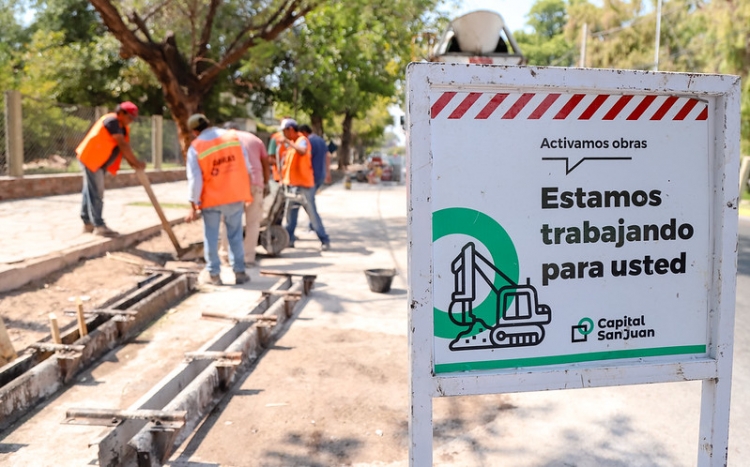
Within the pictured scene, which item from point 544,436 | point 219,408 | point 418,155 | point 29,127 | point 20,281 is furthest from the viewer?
point 29,127

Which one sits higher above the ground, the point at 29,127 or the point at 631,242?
the point at 29,127

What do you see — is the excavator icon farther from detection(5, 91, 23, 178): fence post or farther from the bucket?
detection(5, 91, 23, 178): fence post

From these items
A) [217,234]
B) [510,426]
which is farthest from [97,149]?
[510,426]

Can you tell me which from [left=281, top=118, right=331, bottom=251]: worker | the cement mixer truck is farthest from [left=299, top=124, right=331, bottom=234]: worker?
the cement mixer truck

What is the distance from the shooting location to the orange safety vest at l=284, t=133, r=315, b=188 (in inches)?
385

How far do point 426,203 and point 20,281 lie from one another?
219 inches

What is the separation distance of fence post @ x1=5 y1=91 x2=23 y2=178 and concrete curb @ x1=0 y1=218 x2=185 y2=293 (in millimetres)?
4902

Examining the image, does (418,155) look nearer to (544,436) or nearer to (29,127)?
(544,436)

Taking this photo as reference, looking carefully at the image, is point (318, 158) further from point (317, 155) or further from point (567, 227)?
point (567, 227)

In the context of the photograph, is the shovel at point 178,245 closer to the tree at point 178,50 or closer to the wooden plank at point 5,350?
the tree at point 178,50

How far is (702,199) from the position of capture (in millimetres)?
2570

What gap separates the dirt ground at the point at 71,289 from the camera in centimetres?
545

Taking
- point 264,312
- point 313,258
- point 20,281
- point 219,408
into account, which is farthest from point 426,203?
point 313,258

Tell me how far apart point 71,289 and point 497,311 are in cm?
554
